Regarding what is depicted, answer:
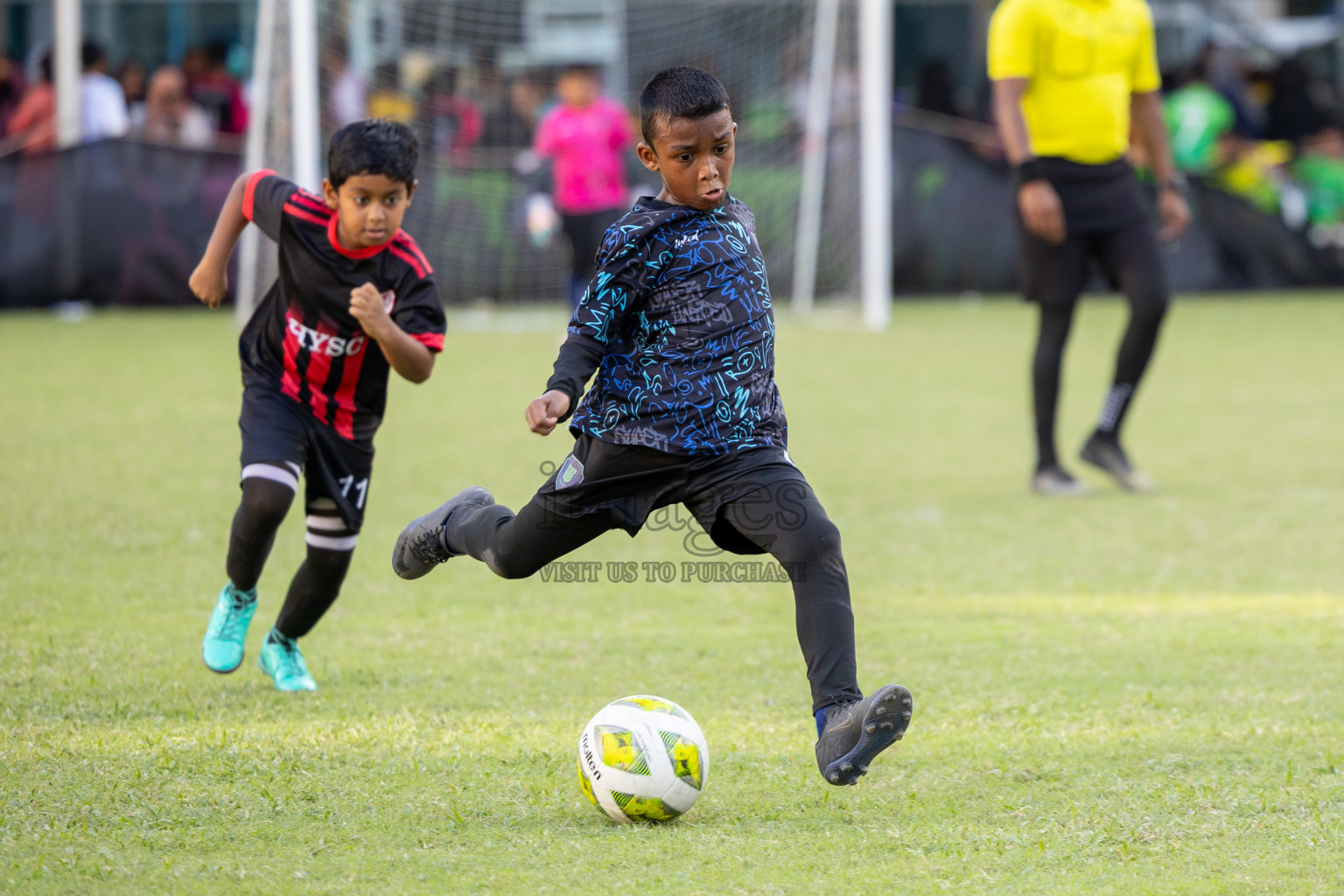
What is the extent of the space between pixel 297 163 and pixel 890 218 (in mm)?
6273

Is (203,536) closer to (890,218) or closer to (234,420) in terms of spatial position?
(234,420)

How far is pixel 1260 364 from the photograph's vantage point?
11.2m

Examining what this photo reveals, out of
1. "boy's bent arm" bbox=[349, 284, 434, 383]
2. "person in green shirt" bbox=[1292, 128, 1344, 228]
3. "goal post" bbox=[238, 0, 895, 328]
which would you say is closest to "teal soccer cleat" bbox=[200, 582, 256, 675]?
"boy's bent arm" bbox=[349, 284, 434, 383]

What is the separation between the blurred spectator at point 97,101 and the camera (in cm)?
1467

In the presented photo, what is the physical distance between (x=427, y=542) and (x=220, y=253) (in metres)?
1.01

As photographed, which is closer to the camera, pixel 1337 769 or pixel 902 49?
pixel 1337 769

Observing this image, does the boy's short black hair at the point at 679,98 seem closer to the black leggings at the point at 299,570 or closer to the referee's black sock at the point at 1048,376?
the black leggings at the point at 299,570

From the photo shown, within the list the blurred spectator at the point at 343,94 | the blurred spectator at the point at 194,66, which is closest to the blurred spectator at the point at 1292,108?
the blurred spectator at the point at 343,94

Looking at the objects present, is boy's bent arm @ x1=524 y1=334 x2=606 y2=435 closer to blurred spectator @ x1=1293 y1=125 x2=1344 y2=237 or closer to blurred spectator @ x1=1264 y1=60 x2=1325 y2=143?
blurred spectator @ x1=1293 y1=125 x2=1344 y2=237

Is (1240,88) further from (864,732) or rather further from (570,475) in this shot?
(864,732)

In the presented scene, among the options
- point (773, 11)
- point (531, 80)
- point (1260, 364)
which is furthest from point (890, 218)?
point (1260, 364)

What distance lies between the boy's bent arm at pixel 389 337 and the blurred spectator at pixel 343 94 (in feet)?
33.2

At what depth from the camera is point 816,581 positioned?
3289 mm

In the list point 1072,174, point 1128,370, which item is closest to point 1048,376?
point 1128,370
